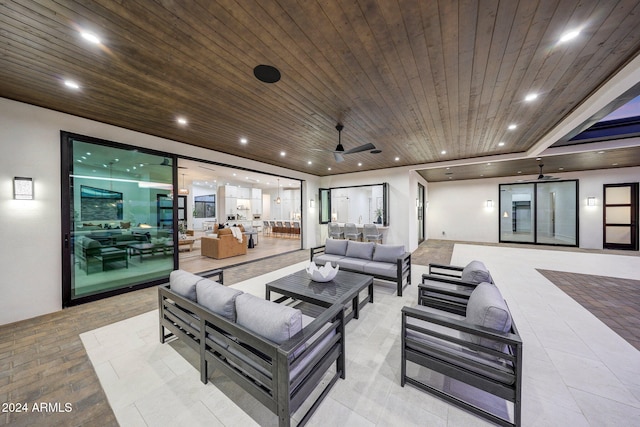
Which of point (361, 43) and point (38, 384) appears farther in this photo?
point (361, 43)

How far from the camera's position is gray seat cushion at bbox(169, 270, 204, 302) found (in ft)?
6.91

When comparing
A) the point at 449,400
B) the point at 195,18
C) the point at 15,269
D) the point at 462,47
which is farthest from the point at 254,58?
the point at 15,269

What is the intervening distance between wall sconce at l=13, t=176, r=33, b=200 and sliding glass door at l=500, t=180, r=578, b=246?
523 inches

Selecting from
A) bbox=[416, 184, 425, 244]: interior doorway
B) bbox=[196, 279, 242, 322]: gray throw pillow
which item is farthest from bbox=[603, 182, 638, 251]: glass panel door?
bbox=[196, 279, 242, 322]: gray throw pillow

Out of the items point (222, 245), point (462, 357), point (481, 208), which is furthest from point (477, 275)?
point (481, 208)

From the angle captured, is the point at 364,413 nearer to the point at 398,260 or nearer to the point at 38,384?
the point at 398,260

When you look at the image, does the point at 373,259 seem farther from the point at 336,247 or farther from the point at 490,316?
the point at 490,316

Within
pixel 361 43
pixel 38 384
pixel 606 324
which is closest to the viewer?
pixel 38 384

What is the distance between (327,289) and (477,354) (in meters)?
1.66

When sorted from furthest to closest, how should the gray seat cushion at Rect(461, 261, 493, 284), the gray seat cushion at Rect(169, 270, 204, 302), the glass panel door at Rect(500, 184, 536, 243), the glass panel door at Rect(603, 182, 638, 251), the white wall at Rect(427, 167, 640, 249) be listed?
the glass panel door at Rect(500, 184, 536, 243) → the white wall at Rect(427, 167, 640, 249) → the glass panel door at Rect(603, 182, 638, 251) → the gray seat cushion at Rect(461, 261, 493, 284) → the gray seat cushion at Rect(169, 270, 204, 302)

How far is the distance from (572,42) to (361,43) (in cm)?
196

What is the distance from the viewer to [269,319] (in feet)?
4.92

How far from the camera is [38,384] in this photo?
1.92 m

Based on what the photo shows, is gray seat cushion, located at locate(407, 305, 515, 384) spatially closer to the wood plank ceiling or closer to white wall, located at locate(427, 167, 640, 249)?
the wood plank ceiling
